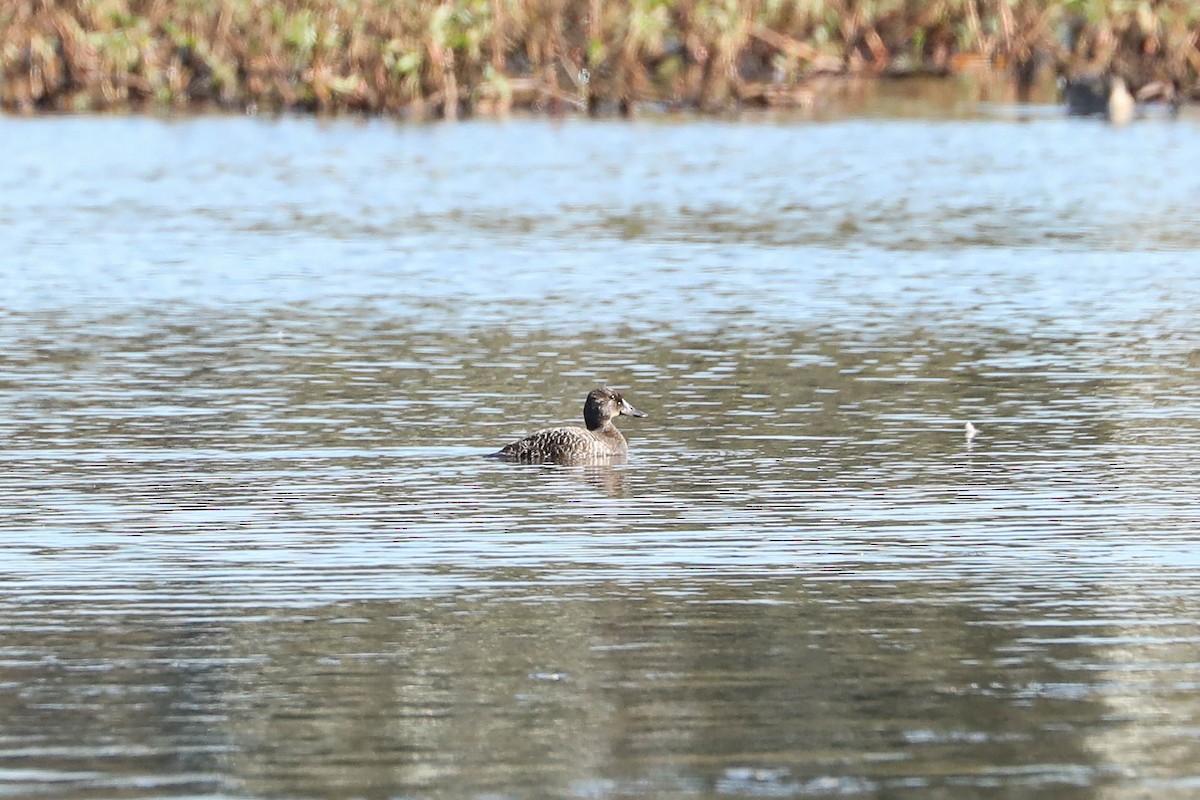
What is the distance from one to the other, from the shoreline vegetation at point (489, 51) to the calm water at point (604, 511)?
13.7 meters

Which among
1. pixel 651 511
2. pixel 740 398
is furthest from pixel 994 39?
pixel 651 511

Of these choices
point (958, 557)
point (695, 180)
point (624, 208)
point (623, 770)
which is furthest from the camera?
point (695, 180)

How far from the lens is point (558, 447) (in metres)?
14.1

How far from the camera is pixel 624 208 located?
29984mm

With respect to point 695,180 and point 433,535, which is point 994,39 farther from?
point 433,535

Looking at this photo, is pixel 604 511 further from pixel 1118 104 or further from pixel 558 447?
pixel 1118 104

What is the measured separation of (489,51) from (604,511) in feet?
100.0

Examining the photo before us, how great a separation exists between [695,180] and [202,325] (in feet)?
44.0

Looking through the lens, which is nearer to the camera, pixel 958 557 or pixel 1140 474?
pixel 958 557

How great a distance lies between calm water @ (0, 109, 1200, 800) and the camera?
8.35 m

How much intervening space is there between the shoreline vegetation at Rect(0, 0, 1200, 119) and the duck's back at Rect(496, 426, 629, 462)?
88.8ft

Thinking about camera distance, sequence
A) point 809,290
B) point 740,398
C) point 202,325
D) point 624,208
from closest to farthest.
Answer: point 740,398 → point 202,325 → point 809,290 → point 624,208

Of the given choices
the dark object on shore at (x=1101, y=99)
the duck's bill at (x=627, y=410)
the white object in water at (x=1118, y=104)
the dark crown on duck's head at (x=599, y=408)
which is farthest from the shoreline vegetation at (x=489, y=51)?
the dark crown on duck's head at (x=599, y=408)

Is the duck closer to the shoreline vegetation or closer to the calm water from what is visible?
the calm water
